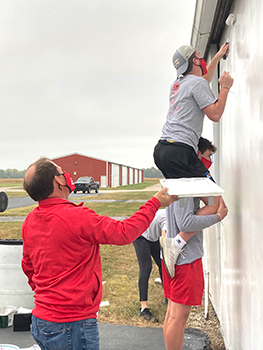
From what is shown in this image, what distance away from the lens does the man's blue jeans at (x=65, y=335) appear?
1.96 meters

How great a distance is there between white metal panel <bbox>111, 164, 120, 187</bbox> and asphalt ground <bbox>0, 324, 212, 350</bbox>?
162 ft

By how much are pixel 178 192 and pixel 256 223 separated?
52cm

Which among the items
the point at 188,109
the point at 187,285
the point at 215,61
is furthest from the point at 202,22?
the point at 187,285

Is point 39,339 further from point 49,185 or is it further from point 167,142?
point 167,142

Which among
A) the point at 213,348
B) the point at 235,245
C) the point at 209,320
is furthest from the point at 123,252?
the point at 235,245

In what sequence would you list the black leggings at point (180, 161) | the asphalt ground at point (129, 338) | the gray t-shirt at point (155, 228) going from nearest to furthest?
the black leggings at point (180, 161)
the asphalt ground at point (129, 338)
the gray t-shirt at point (155, 228)

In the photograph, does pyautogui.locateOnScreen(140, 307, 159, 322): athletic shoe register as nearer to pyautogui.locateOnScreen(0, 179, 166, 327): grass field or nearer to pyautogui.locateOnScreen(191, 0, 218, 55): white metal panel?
pyautogui.locateOnScreen(0, 179, 166, 327): grass field

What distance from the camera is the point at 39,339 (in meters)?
2.01

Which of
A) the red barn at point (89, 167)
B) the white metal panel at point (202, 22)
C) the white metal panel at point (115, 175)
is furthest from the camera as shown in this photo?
the white metal panel at point (115, 175)

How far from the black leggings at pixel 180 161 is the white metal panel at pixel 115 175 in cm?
5104

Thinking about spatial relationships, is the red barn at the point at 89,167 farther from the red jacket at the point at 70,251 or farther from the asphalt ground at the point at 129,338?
the red jacket at the point at 70,251

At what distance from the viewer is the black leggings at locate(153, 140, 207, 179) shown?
2303 millimetres

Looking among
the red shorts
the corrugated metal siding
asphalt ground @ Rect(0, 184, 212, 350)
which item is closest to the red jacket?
the red shorts

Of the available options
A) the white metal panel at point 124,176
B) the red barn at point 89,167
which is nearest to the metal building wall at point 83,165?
the red barn at point 89,167
